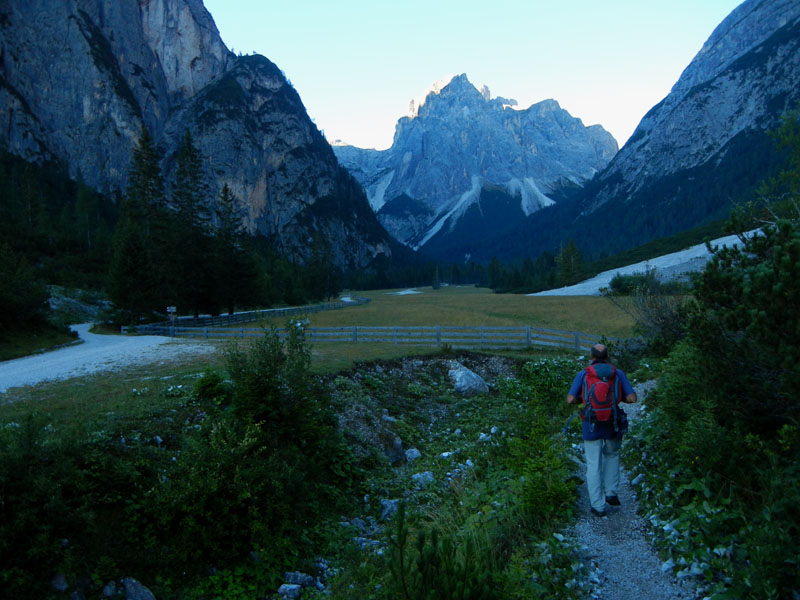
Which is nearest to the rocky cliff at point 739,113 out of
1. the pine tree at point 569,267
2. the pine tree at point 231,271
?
the pine tree at point 569,267

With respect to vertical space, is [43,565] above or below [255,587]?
above

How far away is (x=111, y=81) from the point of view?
120 m

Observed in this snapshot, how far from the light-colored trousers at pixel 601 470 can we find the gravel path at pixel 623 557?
0.23 metres

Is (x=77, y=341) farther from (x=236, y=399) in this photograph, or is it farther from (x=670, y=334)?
(x=670, y=334)

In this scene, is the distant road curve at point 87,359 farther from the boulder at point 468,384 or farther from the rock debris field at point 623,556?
the rock debris field at point 623,556

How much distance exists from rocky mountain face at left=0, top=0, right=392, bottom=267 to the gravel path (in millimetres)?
130588

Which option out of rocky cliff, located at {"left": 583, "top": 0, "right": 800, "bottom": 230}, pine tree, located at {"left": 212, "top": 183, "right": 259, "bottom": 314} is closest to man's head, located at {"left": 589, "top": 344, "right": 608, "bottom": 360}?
pine tree, located at {"left": 212, "top": 183, "right": 259, "bottom": 314}

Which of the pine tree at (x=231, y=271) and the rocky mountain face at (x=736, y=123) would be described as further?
the rocky mountain face at (x=736, y=123)

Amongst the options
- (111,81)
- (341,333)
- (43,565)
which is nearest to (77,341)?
(341,333)

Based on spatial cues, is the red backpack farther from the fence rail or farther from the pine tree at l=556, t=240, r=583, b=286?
the pine tree at l=556, t=240, r=583, b=286

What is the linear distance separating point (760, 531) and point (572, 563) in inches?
74.0

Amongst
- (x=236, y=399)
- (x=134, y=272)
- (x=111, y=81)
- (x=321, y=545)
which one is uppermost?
(x=111, y=81)

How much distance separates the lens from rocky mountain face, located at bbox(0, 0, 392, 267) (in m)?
108

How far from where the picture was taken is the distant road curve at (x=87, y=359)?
14.8 m
